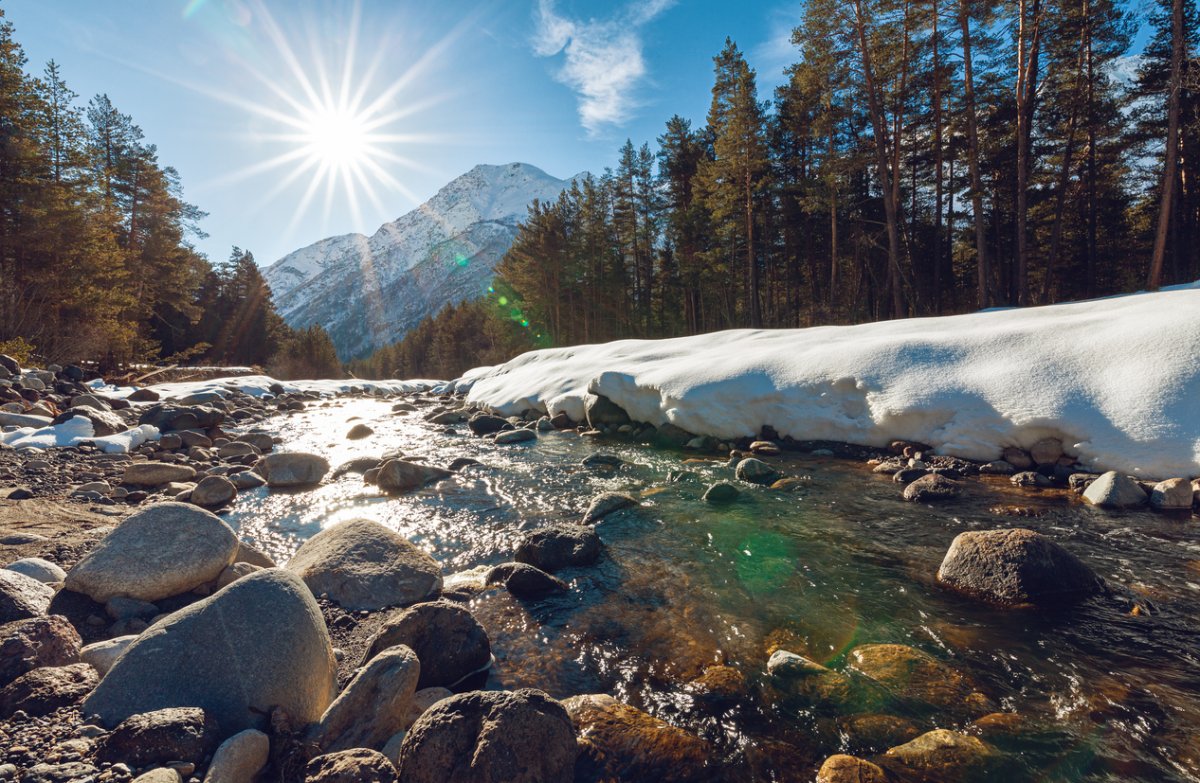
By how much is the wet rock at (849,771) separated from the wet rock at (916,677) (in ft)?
2.54

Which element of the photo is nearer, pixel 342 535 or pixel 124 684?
pixel 124 684

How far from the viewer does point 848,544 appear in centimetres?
507

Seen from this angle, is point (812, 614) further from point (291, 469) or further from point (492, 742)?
point (291, 469)

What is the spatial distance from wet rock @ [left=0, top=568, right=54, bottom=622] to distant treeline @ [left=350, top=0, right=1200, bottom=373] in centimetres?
2401

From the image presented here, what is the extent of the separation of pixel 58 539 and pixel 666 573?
21.3 feet

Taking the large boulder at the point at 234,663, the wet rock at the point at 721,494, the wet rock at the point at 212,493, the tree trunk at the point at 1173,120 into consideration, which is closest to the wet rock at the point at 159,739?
the large boulder at the point at 234,663

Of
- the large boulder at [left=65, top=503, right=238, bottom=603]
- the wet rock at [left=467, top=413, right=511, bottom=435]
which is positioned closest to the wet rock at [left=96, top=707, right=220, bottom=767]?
the large boulder at [left=65, top=503, right=238, bottom=603]

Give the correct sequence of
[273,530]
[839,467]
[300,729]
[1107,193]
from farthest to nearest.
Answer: [1107,193] < [839,467] < [273,530] < [300,729]

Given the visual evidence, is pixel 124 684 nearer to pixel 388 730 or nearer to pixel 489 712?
pixel 388 730

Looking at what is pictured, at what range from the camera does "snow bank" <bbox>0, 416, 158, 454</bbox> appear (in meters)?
8.61

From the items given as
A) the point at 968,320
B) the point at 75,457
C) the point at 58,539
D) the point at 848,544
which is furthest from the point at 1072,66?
the point at 75,457

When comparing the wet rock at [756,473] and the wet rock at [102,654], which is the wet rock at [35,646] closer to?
the wet rock at [102,654]

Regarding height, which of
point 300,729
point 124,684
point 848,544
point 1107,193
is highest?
point 1107,193

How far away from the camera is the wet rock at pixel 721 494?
662 centimetres
